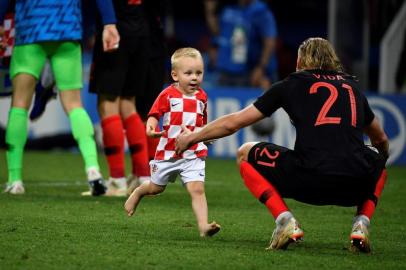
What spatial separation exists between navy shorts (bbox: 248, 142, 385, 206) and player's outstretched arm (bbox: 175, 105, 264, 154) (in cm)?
23

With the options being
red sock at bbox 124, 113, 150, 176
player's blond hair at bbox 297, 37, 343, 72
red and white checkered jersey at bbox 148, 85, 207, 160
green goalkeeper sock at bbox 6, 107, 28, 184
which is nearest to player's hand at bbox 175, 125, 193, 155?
red and white checkered jersey at bbox 148, 85, 207, 160

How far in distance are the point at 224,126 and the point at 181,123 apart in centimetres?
81

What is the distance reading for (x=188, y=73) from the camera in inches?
256

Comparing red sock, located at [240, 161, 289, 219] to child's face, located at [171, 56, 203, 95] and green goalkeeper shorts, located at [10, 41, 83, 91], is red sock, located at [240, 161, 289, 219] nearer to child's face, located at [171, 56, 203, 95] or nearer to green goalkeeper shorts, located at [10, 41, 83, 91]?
child's face, located at [171, 56, 203, 95]

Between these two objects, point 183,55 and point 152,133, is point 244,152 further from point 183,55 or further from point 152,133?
point 183,55

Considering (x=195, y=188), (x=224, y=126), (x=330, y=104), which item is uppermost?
(x=330, y=104)

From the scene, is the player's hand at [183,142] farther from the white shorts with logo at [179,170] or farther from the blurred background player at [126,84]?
the blurred background player at [126,84]

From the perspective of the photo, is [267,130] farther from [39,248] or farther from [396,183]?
[39,248]

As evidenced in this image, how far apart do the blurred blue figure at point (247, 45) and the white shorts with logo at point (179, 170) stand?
8093 millimetres

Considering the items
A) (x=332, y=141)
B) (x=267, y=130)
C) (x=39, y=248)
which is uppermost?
(x=332, y=141)

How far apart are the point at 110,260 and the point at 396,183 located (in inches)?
238

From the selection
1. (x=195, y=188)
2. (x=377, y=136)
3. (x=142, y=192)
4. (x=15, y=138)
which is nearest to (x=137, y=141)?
(x=15, y=138)

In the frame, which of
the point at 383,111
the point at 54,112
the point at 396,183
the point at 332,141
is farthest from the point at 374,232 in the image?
the point at 54,112

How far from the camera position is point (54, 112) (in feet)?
46.7
